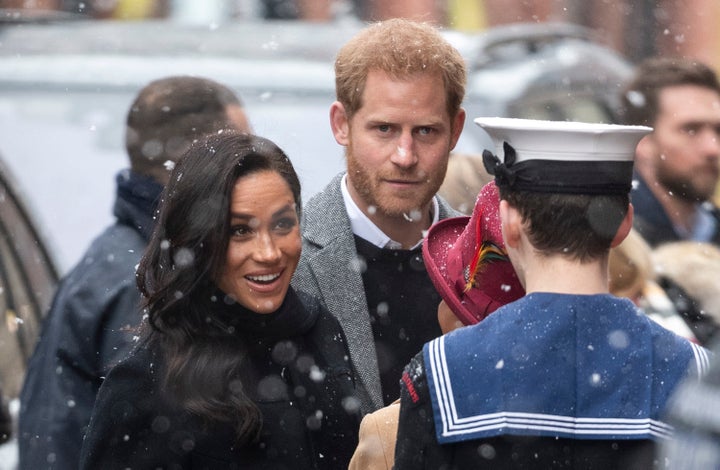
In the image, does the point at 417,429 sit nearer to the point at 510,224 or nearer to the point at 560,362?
the point at 560,362

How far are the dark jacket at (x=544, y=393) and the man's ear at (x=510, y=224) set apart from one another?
0.16 metres

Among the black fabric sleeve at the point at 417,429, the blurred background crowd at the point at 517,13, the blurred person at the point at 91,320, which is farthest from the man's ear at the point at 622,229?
the blurred background crowd at the point at 517,13

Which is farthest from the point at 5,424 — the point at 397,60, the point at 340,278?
the point at 397,60

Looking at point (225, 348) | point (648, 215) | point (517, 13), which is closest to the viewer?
point (225, 348)

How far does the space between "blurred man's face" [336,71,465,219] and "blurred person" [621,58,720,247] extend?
2345mm

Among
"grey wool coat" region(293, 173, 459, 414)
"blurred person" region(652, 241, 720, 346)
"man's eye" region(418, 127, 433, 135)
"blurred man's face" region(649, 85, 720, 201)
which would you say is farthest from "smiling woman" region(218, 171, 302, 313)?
"blurred man's face" region(649, 85, 720, 201)

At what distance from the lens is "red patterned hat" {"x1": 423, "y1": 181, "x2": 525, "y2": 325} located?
10.0ft

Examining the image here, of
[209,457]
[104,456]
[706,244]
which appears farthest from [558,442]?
[706,244]

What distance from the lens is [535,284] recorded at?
274 centimetres

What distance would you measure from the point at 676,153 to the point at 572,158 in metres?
3.43

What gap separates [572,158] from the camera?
9.08ft

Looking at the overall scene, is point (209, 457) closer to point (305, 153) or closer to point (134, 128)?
point (134, 128)

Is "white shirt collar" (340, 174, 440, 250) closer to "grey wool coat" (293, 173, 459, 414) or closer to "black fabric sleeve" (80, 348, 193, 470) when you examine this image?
"grey wool coat" (293, 173, 459, 414)

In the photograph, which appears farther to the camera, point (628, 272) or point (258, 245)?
point (628, 272)
